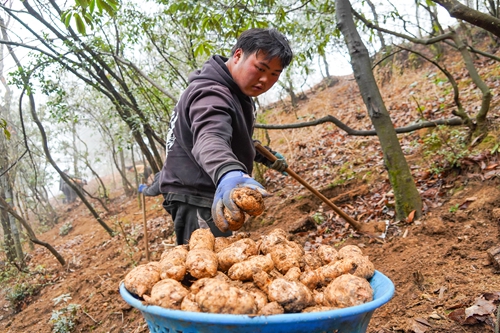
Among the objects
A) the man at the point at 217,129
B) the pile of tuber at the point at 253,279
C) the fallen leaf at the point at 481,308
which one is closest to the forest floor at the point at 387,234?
the fallen leaf at the point at 481,308

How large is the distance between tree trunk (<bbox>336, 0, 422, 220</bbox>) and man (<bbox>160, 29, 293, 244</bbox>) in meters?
1.69

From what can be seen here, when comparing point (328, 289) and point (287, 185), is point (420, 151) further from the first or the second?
point (328, 289)

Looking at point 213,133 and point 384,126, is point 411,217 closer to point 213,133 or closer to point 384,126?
point 384,126

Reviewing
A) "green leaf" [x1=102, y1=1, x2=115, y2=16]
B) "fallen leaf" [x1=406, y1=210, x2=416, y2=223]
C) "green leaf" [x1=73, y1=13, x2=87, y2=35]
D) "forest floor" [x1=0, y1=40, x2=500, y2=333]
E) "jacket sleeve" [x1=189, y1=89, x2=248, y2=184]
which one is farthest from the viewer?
"fallen leaf" [x1=406, y1=210, x2=416, y2=223]

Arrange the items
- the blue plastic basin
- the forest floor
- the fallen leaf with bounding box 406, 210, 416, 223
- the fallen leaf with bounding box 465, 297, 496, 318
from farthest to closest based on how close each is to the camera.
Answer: the fallen leaf with bounding box 406, 210, 416, 223
the forest floor
the fallen leaf with bounding box 465, 297, 496, 318
the blue plastic basin

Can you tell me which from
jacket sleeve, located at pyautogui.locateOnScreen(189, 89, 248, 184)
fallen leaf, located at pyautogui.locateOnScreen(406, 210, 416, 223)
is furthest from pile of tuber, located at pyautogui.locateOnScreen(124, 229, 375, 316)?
fallen leaf, located at pyautogui.locateOnScreen(406, 210, 416, 223)

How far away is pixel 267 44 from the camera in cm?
192

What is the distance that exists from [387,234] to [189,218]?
211 centimetres

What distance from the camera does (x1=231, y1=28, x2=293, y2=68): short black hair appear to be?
192cm

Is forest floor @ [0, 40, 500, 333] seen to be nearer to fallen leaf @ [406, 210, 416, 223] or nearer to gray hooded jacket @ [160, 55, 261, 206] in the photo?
fallen leaf @ [406, 210, 416, 223]

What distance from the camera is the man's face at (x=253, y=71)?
1.96 meters

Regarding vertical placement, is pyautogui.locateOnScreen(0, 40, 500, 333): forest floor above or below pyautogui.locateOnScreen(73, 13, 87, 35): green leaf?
below

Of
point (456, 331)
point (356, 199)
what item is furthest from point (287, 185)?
point (456, 331)

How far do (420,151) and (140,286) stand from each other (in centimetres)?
464
